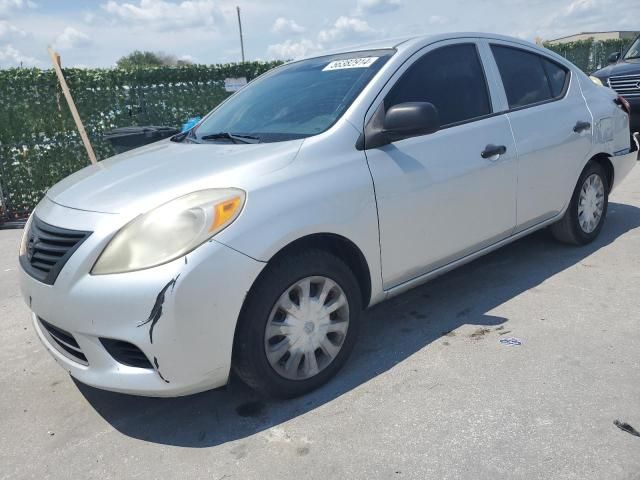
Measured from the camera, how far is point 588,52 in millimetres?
17719

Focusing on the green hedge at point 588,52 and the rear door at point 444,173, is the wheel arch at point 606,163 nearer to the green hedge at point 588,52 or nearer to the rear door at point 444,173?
the rear door at point 444,173

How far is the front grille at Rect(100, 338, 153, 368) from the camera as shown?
93.3 inches

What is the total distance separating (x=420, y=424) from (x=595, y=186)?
3.02m

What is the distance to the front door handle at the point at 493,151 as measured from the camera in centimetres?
346

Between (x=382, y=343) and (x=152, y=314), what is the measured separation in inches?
60.3

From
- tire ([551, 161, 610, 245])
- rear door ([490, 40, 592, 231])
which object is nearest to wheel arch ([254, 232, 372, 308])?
rear door ([490, 40, 592, 231])

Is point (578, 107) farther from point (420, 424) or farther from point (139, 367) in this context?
point (139, 367)

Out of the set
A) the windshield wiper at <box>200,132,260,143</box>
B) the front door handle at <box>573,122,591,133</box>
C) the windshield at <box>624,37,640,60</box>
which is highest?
the windshield at <box>624,37,640,60</box>

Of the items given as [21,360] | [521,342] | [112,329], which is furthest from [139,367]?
[521,342]

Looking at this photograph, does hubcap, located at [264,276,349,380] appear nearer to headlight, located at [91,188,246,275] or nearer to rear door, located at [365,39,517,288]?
rear door, located at [365,39,517,288]

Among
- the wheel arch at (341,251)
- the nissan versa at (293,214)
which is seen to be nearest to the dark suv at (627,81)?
the nissan versa at (293,214)

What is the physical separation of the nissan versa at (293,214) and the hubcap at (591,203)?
46cm

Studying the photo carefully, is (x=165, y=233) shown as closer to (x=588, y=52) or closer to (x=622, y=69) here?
(x=622, y=69)

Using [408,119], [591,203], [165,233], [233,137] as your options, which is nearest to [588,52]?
[591,203]
